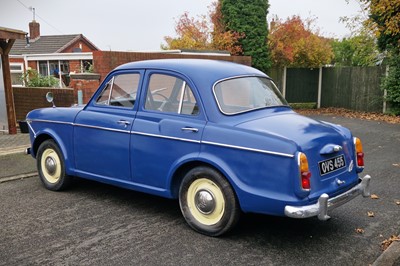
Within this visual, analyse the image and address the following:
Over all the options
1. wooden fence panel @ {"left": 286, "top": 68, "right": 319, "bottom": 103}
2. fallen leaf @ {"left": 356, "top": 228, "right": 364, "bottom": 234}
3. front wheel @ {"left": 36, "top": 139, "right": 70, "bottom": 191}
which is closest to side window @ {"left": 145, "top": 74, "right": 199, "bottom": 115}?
front wheel @ {"left": 36, "top": 139, "right": 70, "bottom": 191}

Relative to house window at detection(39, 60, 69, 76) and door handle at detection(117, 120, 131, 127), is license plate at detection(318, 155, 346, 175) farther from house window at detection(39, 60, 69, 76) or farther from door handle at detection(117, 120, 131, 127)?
house window at detection(39, 60, 69, 76)

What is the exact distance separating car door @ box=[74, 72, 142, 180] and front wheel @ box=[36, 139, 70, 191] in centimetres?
44

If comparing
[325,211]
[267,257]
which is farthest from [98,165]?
[325,211]

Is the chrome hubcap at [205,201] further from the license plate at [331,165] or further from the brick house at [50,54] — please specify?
the brick house at [50,54]

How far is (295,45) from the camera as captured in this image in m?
19.3

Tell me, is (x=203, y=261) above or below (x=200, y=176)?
below

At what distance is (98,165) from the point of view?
509cm

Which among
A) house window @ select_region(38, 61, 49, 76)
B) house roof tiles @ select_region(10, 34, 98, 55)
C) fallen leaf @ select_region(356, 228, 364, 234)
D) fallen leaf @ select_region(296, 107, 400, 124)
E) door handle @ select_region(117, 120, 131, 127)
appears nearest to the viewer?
fallen leaf @ select_region(356, 228, 364, 234)

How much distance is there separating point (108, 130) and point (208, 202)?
5.20 ft

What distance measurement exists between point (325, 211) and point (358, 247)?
66 centimetres

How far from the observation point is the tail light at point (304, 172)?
363 centimetres

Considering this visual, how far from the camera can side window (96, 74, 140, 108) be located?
4.98m

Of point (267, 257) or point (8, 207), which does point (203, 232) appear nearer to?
point (267, 257)

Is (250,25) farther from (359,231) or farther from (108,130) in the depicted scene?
(359,231)
